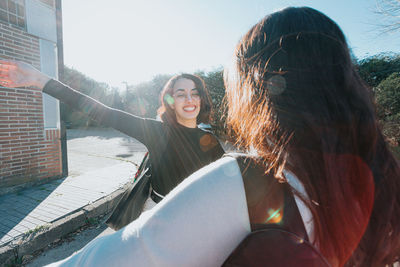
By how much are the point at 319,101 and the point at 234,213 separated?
0.37 metres

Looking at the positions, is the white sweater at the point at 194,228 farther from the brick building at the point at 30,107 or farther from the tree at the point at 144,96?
the tree at the point at 144,96

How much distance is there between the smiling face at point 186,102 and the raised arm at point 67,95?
0.67 metres

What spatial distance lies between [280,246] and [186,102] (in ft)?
7.40

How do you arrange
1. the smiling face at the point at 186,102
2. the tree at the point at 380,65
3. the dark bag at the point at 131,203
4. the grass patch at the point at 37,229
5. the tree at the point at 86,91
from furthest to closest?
1. the tree at the point at 86,91
2. the tree at the point at 380,65
3. the grass patch at the point at 37,229
4. the smiling face at the point at 186,102
5. the dark bag at the point at 131,203

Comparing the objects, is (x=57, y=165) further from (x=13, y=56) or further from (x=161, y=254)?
(x=161, y=254)

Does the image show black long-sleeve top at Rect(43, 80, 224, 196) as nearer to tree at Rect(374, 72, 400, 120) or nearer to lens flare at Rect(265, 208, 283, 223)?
lens flare at Rect(265, 208, 283, 223)

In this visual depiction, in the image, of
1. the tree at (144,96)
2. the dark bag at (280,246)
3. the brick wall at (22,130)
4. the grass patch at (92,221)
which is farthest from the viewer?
the tree at (144,96)

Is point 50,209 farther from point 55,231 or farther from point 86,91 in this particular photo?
point 86,91

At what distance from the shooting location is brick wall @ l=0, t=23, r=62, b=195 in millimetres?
4549

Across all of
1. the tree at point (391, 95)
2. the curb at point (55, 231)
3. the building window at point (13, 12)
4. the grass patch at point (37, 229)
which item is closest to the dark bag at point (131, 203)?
the curb at point (55, 231)

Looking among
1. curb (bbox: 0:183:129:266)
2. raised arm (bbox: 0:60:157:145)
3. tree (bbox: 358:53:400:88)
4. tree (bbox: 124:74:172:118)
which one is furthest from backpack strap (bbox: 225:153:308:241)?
tree (bbox: 124:74:172:118)

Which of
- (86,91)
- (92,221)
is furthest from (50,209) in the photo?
(86,91)

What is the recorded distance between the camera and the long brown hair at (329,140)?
59 centimetres

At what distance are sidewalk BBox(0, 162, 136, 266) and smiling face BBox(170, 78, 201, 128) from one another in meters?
2.55
